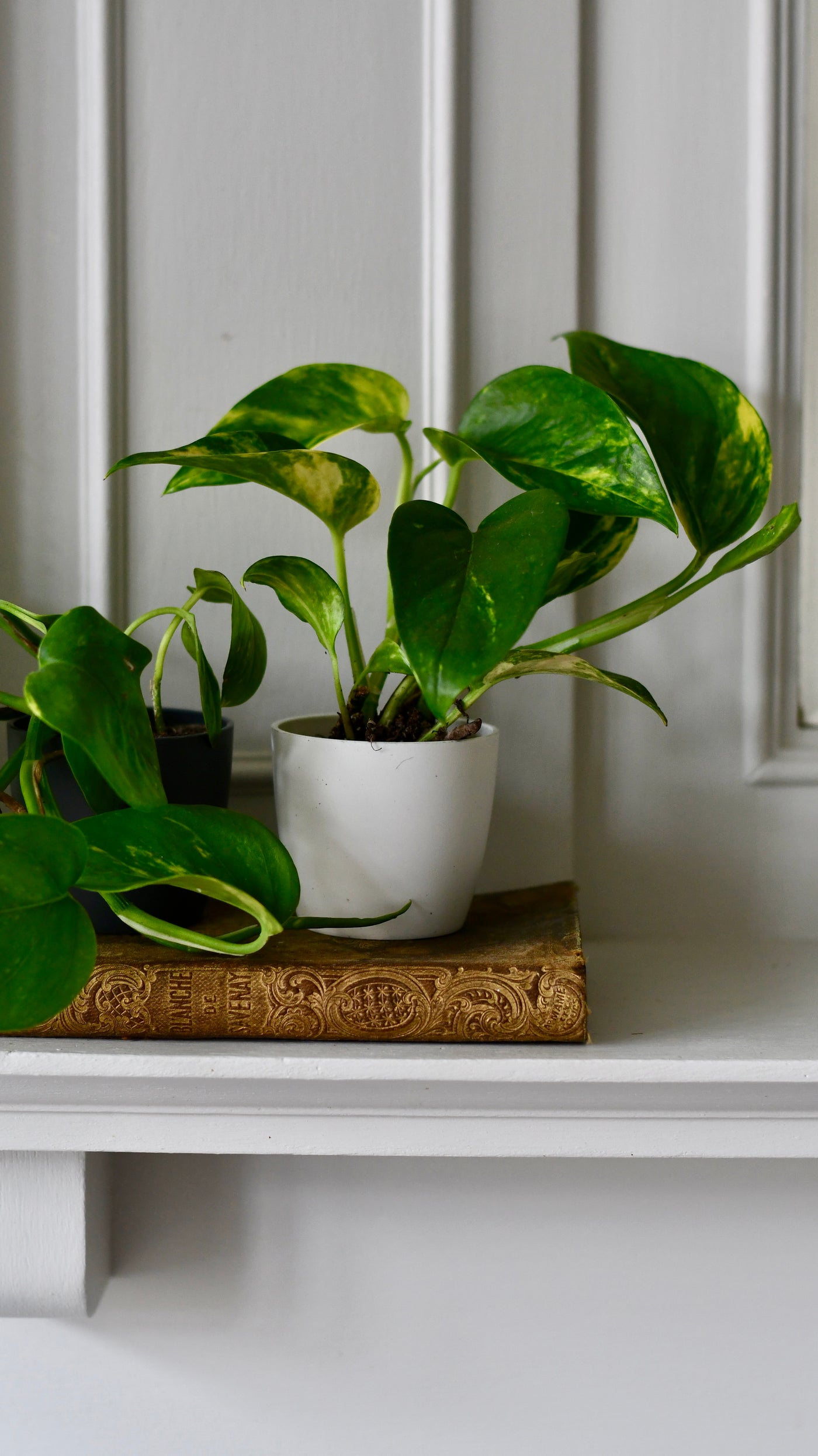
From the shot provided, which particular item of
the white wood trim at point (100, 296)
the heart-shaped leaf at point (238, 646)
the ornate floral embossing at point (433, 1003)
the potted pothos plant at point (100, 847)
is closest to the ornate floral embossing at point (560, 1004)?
the ornate floral embossing at point (433, 1003)

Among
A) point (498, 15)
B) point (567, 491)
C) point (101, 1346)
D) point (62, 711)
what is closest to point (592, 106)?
point (498, 15)

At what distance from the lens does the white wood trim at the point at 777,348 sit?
0.65m

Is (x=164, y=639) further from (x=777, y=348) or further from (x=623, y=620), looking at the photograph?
(x=777, y=348)

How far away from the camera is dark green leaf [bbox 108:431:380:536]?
0.48m

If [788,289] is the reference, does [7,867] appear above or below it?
below

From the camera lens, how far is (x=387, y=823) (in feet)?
1.67

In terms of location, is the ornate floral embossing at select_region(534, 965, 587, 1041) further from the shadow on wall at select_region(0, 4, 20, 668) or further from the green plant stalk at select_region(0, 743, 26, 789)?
the shadow on wall at select_region(0, 4, 20, 668)

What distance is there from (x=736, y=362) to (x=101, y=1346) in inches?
26.6

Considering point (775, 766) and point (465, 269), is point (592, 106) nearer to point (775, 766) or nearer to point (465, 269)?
point (465, 269)

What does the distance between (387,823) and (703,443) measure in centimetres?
24

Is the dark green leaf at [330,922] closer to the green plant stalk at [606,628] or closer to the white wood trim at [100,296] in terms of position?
the green plant stalk at [606,628]

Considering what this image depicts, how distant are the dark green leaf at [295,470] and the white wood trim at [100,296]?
0.12 metres

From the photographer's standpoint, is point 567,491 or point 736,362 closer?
point 567,491

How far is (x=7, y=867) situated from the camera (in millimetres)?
396
